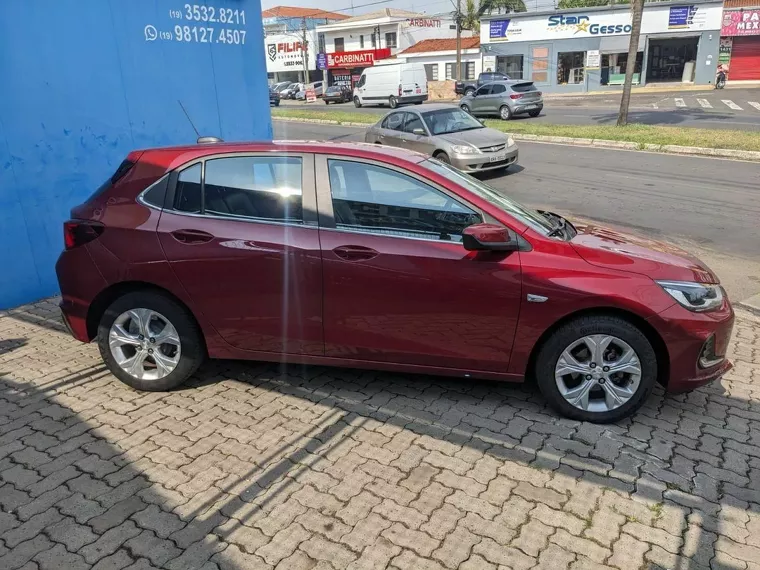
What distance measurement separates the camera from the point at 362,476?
3225 millimetres

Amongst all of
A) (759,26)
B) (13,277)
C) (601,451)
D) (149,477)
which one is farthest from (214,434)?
(759,26)

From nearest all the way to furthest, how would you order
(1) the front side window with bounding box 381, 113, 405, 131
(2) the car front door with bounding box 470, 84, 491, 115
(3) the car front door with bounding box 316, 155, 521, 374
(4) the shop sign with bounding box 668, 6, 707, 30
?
1. (3) the car front door with bounding box 316, 155, 521, 374
2. (1) the front side window with bounding box 381, 113, 405, 131
3. (2) the car front door with bounding box 470, 84, 491, 115
4. (4) the shop sign with bounding box 668, 6, 707, 30

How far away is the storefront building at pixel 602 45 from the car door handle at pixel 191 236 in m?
43.7

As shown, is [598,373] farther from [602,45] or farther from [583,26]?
[583,26]

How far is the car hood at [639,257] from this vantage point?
353 centimetres

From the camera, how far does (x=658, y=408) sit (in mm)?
3883

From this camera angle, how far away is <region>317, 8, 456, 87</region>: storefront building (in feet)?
189

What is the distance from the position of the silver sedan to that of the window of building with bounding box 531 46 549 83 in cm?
3447

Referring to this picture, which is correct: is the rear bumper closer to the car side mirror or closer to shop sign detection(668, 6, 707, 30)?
the car side mirror

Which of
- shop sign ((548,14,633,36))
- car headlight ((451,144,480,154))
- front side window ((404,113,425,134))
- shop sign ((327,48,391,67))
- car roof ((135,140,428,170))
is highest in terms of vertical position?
shop sign ((548,14,633,36))

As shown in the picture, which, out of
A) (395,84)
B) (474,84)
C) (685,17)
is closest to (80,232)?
(395,84)

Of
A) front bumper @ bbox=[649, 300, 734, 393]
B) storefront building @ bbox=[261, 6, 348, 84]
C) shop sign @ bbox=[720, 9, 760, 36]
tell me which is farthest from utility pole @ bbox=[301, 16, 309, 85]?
front bumper @ bbox=[649, 300, 734, 393]

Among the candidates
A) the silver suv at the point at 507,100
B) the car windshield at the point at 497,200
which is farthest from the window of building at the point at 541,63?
the car windshield at the point at 497,200

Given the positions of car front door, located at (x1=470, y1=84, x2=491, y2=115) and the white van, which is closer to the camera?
car front door, located at (x1=470, y1=84, x2=491, y2=115)
